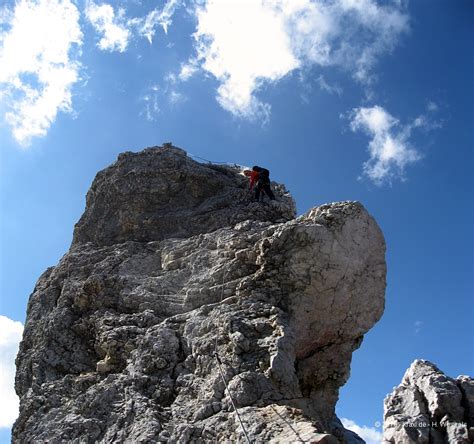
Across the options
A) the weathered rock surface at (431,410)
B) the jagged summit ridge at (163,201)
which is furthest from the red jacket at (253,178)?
the weathered rock surface at (431,410)

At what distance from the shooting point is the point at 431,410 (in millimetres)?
13320

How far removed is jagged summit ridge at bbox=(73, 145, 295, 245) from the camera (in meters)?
17.0

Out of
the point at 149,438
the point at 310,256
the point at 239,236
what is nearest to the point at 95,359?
the point at 149,438

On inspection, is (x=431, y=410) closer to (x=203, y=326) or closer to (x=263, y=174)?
(x=203, y=326)

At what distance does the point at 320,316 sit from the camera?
13.1 metres

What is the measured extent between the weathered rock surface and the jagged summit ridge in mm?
5934

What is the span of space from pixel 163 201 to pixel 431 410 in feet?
32.2

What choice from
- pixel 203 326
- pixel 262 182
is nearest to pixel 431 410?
pixel 203 326

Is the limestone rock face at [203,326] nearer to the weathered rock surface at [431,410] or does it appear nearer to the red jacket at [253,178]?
the red jacket at [253,178]

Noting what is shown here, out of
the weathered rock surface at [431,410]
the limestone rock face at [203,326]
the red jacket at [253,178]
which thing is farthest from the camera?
the red jacket at [253,178]

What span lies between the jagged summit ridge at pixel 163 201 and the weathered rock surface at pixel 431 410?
19.5 ft

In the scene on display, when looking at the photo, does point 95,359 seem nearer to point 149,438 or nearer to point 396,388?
point 149,438

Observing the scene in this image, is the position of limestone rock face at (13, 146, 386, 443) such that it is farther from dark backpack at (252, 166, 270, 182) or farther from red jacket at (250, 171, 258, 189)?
red jacket at (250, 171, 258, 189)

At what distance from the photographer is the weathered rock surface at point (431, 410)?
12562 millimetres
